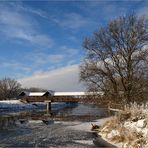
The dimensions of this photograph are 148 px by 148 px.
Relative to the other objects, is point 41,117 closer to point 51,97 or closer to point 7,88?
point 51,97

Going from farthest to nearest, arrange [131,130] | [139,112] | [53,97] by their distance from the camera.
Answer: [53,97]
[139,112]
[131,130]

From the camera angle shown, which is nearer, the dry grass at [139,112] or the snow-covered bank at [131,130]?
the snow-covered bank at [131,130]

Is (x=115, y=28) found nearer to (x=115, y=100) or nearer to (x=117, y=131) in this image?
(x=115, y=100)

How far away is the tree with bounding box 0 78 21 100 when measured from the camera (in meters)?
137

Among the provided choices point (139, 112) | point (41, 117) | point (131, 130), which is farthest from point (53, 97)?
point (131, 130)

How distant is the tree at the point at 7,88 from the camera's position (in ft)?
451

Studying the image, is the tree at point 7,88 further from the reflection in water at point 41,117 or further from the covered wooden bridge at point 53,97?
the reflection in water at point 41,117

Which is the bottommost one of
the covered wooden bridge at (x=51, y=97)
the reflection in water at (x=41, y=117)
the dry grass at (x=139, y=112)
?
the reflection in water at (x=41, y=117)

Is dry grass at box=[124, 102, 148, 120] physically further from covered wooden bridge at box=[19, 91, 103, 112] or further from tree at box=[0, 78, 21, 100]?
tree at box=[0, 78, 21, 100]

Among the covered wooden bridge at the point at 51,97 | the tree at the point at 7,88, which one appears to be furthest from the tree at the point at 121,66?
the tree at the point at 7,88

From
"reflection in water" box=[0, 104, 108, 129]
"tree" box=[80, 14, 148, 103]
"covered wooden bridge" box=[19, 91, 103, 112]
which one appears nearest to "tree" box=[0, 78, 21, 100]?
"covered wooden bridge" box=[19, 91, 103, 112]

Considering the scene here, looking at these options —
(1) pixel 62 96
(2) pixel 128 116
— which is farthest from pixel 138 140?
(1) pixel 62 96

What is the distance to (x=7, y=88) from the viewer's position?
148m

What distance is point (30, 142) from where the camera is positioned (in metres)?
21.8
